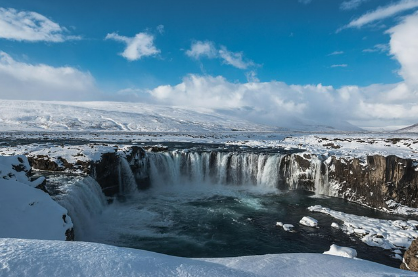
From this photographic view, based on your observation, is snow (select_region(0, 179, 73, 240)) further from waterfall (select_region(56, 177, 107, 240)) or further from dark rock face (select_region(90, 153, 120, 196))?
dark rock face (select_region(90, 153, 120, 196))

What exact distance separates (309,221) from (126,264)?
16702 millimetres

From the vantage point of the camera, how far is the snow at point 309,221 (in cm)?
1747

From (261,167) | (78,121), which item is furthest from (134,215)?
(78,121)

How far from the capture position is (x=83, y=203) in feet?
57.0

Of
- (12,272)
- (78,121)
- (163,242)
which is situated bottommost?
(163,242)

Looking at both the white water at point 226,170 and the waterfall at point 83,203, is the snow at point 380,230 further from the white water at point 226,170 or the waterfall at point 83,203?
the waterfall at point 83,203

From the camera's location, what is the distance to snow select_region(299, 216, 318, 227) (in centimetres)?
1747

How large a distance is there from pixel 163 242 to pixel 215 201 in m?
8.89

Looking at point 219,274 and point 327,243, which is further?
point 327,243

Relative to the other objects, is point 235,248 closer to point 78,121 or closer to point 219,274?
point 219,274

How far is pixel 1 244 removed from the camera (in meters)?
3.86

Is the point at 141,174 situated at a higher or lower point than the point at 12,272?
lower

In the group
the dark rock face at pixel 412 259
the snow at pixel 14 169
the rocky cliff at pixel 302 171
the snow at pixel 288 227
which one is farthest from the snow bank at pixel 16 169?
the dark rock face at pixel 412 259

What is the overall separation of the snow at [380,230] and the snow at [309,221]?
1719mm
